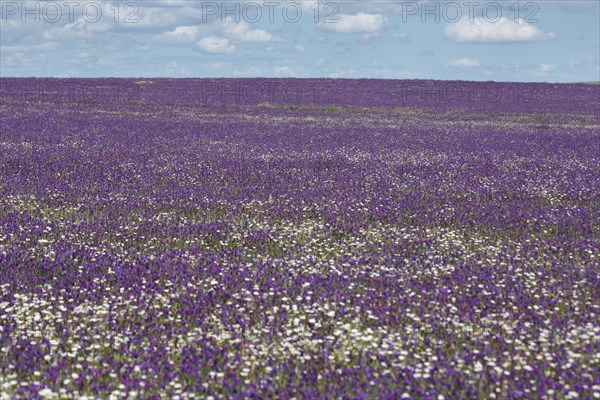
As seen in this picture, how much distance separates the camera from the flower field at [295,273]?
4.54 m

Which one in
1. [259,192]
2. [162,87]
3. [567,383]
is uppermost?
[162,87]

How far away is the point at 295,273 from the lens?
686 centimetres

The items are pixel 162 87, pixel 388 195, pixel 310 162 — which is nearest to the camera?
pixel 388 195

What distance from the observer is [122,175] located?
12.9 metres

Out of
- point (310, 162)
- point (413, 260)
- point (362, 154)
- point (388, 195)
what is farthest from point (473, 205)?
point (362, 154)

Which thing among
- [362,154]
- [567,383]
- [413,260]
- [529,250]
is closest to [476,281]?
[413,260]

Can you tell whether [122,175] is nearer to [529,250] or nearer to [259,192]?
[259,192]

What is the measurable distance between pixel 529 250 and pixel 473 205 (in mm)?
2837

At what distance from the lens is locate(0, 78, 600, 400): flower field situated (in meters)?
4.54

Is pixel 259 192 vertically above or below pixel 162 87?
below

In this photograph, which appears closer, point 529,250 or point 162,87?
point 529,250

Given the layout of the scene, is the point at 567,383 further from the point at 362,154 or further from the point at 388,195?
the point at 362,154

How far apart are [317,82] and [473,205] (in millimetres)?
47248

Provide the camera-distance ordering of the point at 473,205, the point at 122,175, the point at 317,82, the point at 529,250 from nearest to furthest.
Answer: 1. the point at 529,250
2. the point at 473,205
3. the point at 122,175
4. the point at 317,82
